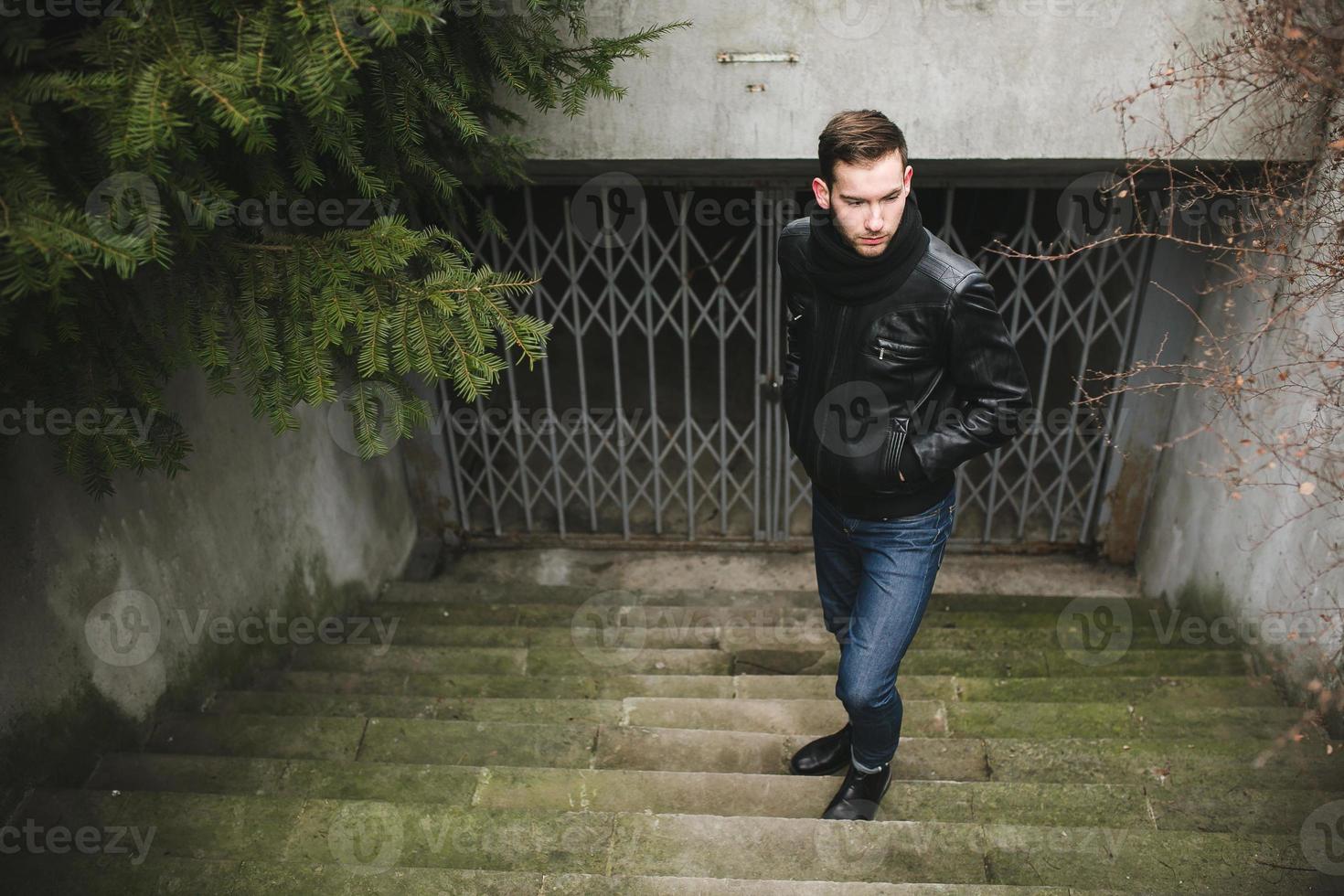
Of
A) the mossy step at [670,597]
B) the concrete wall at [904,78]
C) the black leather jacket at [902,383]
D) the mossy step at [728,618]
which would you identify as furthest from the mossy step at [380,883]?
the concrete wall at [904,78]

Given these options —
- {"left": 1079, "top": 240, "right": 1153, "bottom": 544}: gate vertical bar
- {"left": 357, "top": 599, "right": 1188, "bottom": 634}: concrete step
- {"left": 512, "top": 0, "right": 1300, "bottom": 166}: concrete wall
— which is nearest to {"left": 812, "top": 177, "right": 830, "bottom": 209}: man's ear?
{"left": 512, "top": 0, "right": 1300, "bottom": 166}: concrete wall

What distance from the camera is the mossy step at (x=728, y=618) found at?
13.4 feet

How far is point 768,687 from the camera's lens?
11.3ft

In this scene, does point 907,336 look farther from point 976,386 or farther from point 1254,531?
point 1254,531

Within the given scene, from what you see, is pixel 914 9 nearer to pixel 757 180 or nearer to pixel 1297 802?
pixel 757 180

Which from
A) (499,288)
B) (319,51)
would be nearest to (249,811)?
(499,288)

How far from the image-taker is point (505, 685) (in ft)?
11.7

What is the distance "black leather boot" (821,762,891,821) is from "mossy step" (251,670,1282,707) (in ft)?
2.54

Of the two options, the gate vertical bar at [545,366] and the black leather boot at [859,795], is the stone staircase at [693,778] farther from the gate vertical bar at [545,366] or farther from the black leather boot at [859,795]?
the gate vertical bar at [545,366]

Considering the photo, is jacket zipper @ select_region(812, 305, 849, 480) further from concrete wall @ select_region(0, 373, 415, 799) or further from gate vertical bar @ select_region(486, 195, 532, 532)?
gate vertical bar @ select_region(486, 195, 532, 532)

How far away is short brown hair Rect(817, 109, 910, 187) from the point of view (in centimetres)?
202

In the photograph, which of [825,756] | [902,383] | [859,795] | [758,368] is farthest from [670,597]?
[902,383]

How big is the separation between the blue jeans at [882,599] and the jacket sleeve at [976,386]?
16cm

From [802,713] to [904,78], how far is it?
2103mm
